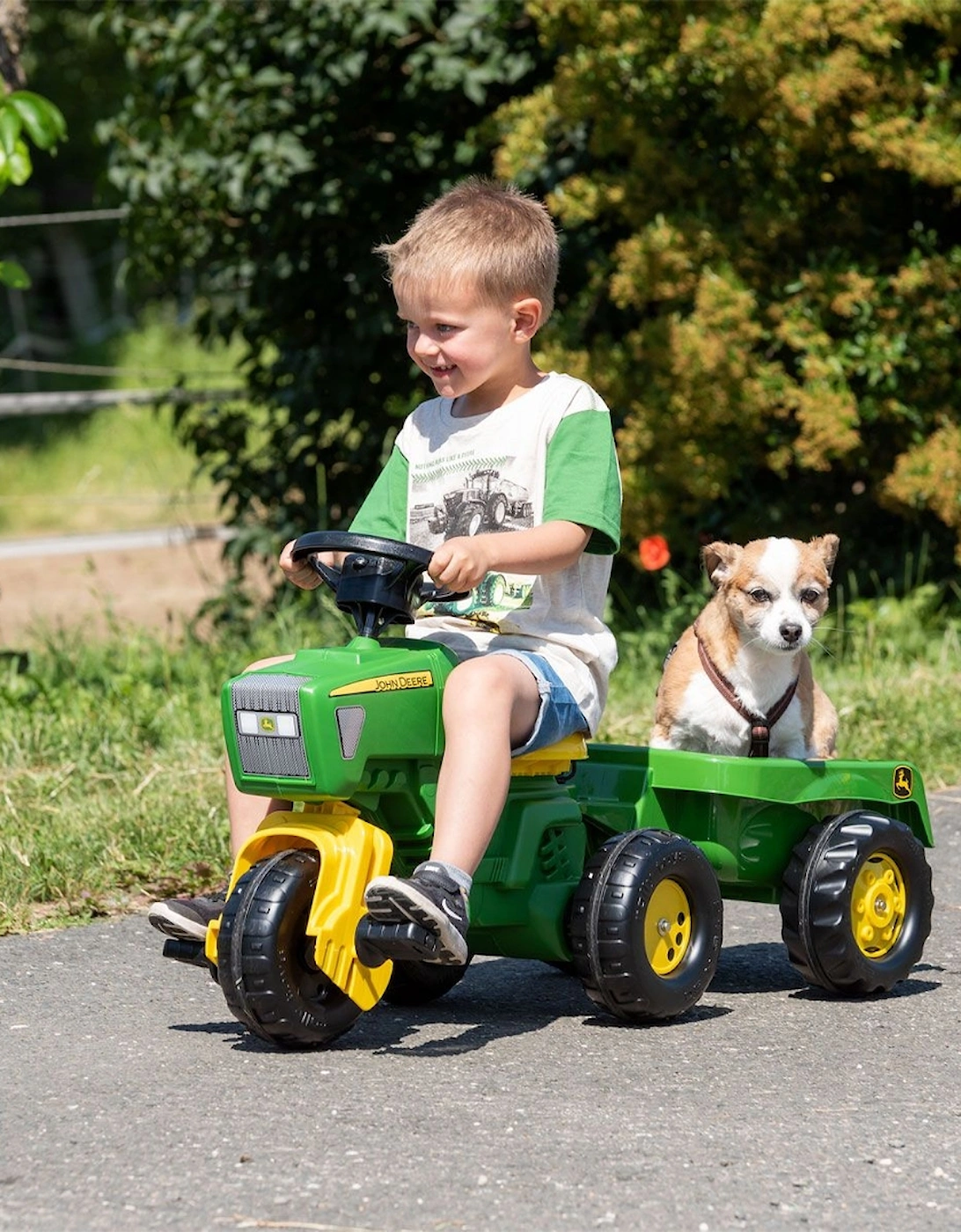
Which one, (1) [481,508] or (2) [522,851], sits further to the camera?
(1) [481,508]

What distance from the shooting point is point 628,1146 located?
275cm

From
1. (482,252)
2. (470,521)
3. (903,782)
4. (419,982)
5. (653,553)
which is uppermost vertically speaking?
(482,252)

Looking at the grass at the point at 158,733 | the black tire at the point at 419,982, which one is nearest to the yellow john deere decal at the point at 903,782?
the black tire at the point at 419,982

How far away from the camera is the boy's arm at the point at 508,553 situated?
3.20 m

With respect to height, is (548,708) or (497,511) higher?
(497,511)

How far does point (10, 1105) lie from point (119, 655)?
4.86 metres

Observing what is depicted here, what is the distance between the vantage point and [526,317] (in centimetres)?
362

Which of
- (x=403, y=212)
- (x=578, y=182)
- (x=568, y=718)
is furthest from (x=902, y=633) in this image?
(x=568, y=718)

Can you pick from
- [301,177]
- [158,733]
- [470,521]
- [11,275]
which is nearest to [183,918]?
[470,521]

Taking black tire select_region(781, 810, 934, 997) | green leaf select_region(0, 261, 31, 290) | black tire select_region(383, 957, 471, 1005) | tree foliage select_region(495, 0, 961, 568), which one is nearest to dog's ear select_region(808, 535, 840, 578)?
black tire select_region(781, 810, 934, 997)

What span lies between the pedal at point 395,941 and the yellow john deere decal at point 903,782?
1334 millimetres

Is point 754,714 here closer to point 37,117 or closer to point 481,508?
point 481,508

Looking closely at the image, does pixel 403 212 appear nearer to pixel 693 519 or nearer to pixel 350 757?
pixel 693 519

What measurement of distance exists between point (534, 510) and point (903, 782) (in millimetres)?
1087
